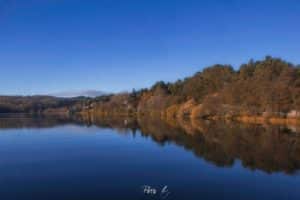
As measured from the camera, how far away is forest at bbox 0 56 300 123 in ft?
172

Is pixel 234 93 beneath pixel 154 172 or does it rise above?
above

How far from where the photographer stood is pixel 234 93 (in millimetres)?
62688

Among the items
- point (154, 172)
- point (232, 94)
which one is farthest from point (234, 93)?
point (154, 172)

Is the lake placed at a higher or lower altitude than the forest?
lower

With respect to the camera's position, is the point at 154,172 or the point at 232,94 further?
the point at 232,94

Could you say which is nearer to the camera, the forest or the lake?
the lake

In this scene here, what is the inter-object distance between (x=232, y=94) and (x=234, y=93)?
0.47 m

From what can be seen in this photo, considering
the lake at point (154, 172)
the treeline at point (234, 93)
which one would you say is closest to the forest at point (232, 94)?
the treeline at point (234, 93)

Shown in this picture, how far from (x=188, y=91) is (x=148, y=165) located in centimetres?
6913

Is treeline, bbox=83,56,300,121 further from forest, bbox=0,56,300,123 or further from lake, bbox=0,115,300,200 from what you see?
lake, bbox=0,115,300,200

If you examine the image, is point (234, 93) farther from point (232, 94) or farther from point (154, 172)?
point (154, 172)

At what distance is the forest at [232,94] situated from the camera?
52375 mm

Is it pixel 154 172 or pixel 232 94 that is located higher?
pixel 232 94

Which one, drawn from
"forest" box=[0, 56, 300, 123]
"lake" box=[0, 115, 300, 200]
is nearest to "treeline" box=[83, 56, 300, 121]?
"forest" box=[0, 56, 300, 123]
